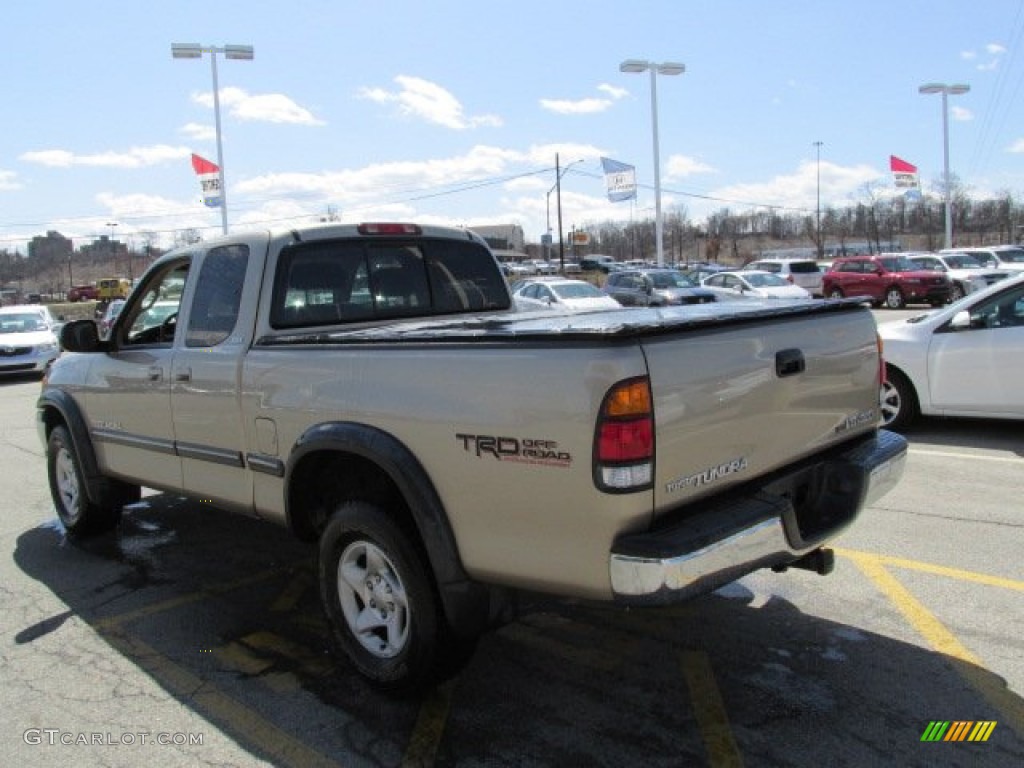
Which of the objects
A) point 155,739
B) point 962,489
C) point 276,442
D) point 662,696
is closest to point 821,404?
point 662,696

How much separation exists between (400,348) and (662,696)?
1747 millimetres

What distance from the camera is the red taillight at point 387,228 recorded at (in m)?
4.59

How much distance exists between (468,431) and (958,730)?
6.87ft

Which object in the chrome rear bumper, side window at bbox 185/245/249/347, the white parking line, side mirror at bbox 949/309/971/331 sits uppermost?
side window at bbox 185/245/249/347

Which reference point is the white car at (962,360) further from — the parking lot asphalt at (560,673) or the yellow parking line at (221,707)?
the yellow parking line at (221,707)

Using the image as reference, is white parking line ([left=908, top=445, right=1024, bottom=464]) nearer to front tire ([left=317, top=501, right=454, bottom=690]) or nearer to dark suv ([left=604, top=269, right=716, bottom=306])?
front tire ([left=317, top=501, right=454, bottom=690])

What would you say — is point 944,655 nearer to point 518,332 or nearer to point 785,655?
point 785,655

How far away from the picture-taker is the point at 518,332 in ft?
9.55

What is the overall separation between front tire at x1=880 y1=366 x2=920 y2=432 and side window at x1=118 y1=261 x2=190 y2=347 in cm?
667

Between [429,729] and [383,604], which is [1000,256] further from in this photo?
[429,729]

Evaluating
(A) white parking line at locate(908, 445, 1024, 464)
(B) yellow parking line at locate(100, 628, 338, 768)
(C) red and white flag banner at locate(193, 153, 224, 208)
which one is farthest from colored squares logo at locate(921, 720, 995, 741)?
(C) red and white flag banner at locate(193, 153, 224, 208)

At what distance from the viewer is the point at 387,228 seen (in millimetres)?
4684

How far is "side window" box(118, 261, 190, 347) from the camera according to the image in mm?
4930

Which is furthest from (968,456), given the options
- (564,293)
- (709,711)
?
(564,293)
